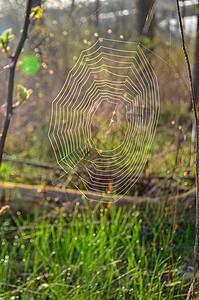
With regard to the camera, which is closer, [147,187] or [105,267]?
[105,267]

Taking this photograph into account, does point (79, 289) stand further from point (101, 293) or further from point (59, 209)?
point (59, 209)

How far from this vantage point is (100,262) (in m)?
2.47

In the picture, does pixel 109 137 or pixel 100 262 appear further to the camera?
pixel 109 137

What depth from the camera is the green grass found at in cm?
224

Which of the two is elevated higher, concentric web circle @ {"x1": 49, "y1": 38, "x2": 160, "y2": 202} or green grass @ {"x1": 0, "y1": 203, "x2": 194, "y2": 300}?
concentric web circle @ {"x1": 49, "y1": 38, "x2": 160, "y2": 202}

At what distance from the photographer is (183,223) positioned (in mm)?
3023

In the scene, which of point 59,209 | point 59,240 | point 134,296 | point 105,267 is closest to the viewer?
point 134,296

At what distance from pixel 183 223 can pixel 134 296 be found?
3.09ft

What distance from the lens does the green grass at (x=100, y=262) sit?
2240 millimetres

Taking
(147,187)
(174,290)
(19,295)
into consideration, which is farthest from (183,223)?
(19,295)

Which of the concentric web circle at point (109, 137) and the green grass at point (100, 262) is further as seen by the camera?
the concentric web circle at point (109, 137)

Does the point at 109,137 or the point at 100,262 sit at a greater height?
the point at 109,137

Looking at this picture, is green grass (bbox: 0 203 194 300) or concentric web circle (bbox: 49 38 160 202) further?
concentric web circle (bbox: 49 38 160 202)

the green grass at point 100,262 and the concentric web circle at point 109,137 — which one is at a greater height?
the concentric web circle at point 109,137
